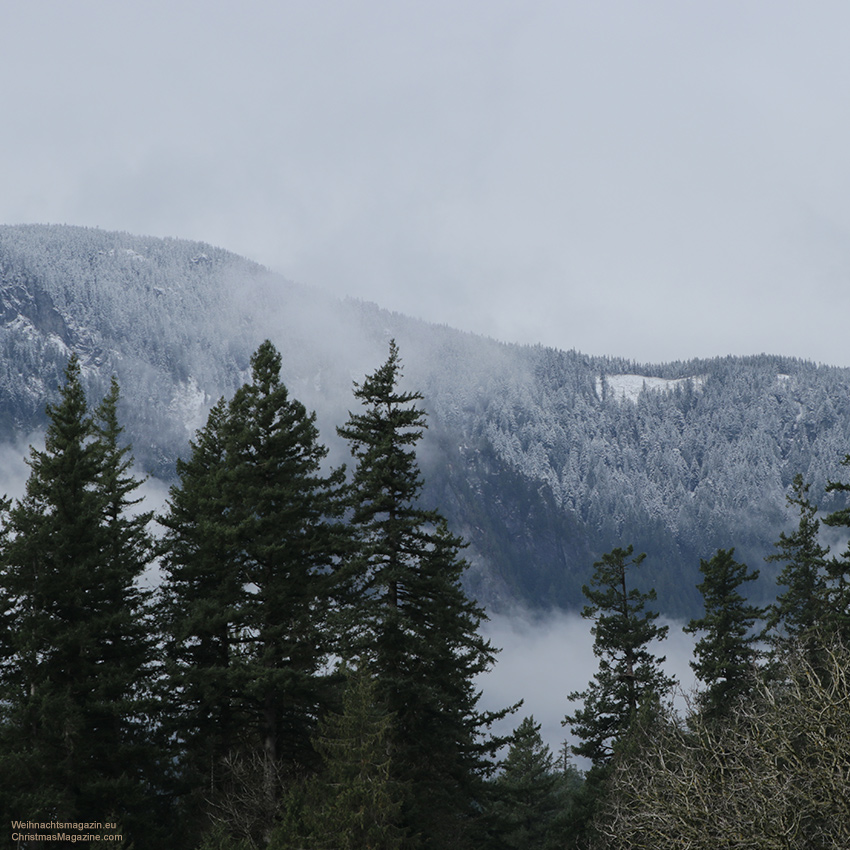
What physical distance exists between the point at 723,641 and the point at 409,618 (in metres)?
19.7

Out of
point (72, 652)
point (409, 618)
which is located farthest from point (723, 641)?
point (72, 652)

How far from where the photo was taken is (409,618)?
2812 cm

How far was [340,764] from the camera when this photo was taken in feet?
73.1

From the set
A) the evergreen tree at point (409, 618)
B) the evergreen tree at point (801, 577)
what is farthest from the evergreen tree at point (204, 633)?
the evergreen tree at point (801, 577)

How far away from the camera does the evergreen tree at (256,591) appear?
Result: 1024 inches

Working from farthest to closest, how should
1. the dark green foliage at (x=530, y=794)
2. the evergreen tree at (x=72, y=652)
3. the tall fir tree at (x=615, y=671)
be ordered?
the dark green foliage at (x=530, y=794) < the tall fir tree at (x=615, y=671) < the evergreen tree at (x=72, y=652)

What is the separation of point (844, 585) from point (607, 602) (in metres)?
10.4

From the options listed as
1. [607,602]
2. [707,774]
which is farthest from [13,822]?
[607,602]

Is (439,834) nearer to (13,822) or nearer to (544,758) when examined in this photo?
(13,822)

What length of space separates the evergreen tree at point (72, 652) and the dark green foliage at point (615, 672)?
22736 millimetres

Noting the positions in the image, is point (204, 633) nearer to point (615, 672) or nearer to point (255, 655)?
point (255, 655)

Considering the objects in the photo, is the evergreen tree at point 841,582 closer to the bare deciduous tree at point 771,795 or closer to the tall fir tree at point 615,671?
the tall fir tree at point 615,671

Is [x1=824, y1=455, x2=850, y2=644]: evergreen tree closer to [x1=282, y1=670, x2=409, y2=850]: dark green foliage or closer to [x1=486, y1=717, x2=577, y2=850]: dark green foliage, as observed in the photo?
[x1=282, y1=670, x2=409, y2=850]: dark green foliage

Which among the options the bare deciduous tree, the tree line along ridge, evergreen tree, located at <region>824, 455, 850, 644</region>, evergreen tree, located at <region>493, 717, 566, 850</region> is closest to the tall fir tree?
evergreen tree, located at <region>824, 455, 850, 644</region>
